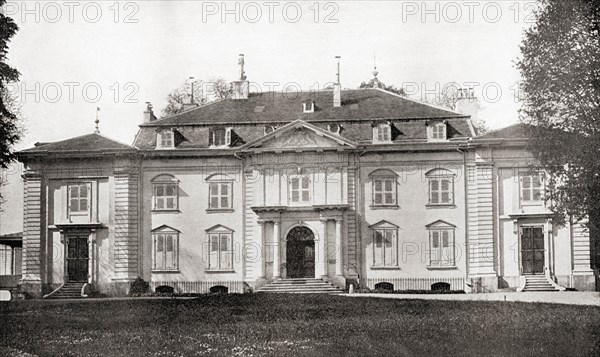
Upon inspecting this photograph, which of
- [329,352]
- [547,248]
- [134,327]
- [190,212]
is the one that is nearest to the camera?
[329,352]

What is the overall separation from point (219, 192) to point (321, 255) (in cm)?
515

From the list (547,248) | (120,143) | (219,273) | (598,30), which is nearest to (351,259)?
(219,273)

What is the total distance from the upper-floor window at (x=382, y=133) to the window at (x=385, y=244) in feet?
11.3

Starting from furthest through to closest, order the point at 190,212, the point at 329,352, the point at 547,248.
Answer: the point at 190,212, the point at 547,248, the point at 329,352

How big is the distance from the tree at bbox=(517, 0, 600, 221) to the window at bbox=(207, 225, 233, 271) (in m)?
14.5

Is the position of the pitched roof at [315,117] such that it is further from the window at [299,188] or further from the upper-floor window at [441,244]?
the upper-floor window at [441,244]

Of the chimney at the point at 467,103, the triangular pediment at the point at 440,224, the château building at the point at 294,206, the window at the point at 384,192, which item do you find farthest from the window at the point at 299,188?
the chimney at the point at 467,103

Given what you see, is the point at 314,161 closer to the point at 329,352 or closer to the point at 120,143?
the point at 120,143

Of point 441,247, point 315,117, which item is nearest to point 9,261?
point 315,117

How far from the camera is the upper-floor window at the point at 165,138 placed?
3419 centimetres

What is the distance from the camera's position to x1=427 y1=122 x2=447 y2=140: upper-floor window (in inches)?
1299

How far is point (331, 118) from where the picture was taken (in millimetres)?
34344

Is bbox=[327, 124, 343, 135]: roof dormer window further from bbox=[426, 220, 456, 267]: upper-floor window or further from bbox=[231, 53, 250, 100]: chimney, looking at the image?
bbox=[426, 220, 456, 267]: upper-floor window

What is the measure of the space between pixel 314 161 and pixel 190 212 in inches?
226
